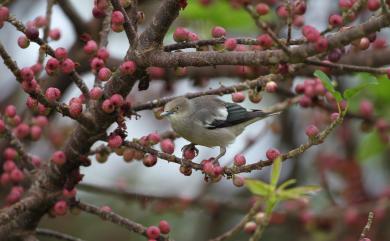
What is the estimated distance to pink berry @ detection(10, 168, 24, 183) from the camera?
315 centimetres

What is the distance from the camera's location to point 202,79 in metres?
4.23

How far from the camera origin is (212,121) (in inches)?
152

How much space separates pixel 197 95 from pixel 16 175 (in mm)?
953

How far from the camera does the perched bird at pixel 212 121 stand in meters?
3.73

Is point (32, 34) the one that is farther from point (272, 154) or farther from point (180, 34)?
point (272, 154)

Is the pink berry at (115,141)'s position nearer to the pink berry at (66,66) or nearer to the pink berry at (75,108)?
the pink berry at (75,108)

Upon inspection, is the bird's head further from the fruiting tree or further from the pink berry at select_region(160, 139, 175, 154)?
the pink berry at select_region(160, 139, 175, 154)

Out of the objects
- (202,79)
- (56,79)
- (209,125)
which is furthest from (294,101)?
(56,79)

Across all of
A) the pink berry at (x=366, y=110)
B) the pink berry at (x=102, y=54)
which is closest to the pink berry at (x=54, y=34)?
the pink berry at (x=102, y=54)

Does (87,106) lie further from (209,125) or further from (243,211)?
(243,211)

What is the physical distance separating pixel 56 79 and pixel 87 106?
5.26 ft

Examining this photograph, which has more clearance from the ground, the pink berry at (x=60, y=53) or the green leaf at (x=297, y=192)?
the pink berry at (x=60, y=53)

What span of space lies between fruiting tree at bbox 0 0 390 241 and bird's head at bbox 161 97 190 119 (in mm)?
190

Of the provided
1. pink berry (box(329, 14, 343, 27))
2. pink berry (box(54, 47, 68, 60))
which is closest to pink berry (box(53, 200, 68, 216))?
pink berry (box(54, 47, 68, 60))
